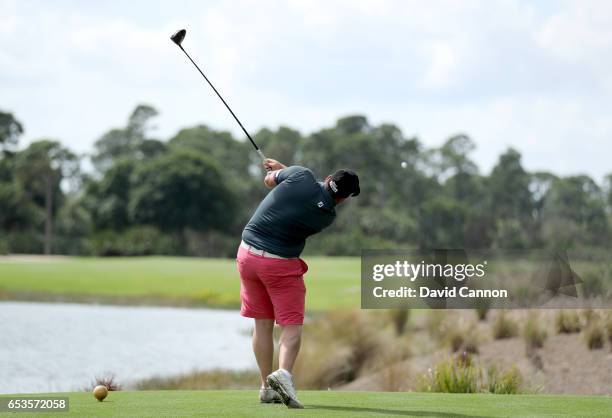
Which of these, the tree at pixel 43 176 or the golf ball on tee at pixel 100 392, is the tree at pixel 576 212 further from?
the golf ball on tee at pixel 100 392

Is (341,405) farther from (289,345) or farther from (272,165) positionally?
(272,165)

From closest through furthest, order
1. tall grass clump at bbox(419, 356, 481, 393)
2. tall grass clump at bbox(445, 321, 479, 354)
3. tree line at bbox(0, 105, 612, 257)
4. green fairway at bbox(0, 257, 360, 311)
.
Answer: tall grass clump at bbox(419, 356, 481, 393)
tall grass clump at bbox(445, 321, 479, 354)
green fairway at bbox(0, 257, 360, 311)
tree line at bbox(0, 105, 612, 257)

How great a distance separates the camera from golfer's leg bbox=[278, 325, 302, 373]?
20.7 ft

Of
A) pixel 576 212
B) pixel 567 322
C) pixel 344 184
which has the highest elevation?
pixel 576 212

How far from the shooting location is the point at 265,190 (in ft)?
252

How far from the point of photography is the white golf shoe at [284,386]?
6.12 metres

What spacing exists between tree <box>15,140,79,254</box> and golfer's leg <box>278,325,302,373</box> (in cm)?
5793

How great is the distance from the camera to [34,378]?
616 inches

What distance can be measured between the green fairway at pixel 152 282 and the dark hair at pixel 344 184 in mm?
27533

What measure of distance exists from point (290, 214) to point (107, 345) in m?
16.5

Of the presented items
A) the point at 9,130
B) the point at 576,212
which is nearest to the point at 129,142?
the point at 9,130

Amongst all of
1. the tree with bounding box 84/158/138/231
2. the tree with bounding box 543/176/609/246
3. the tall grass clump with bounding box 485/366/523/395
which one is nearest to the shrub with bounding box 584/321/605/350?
the tall grass clump with bounding box 485/366/523/395

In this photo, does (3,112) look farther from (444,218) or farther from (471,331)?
(471,331)

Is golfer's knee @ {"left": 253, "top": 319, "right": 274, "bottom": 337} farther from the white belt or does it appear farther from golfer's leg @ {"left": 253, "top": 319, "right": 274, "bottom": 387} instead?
the white belt
